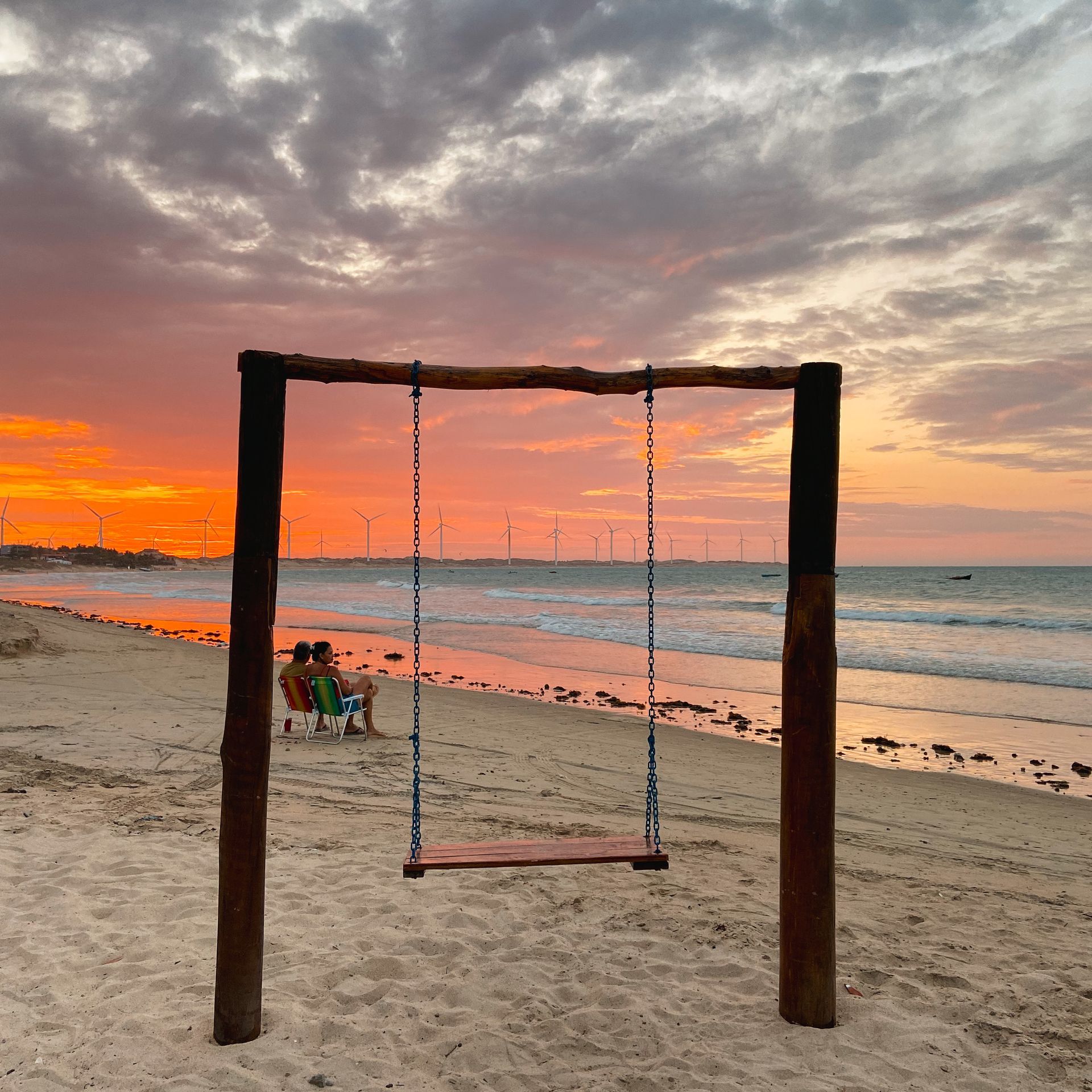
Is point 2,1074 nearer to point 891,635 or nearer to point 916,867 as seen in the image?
point 916,867

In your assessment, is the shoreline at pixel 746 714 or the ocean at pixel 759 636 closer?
the shoreline at pixel 746 714

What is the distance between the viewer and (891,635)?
80.8 ft

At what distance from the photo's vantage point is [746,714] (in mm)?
12164

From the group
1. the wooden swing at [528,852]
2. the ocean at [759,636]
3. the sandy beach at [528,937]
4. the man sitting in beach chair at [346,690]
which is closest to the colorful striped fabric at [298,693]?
the man sitting in beach chair at [346,690]

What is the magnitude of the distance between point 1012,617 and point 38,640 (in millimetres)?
32931

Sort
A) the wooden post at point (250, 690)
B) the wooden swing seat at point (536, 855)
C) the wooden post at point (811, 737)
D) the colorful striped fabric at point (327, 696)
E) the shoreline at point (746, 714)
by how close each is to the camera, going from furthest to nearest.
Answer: the colorful striped fabric at point (327, 696) < the shoreline at point (746, 714) < the wooden swing seat at point (536, 855) < the wooden post at point (811, 737) < the wooden post at point (250, 690)

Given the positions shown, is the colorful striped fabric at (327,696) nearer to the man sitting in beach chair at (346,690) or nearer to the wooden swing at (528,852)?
the man sitting in beach chair at (346,690)

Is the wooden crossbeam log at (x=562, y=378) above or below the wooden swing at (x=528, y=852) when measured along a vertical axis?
above

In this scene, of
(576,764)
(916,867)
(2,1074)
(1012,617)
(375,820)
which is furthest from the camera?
(1012,617)

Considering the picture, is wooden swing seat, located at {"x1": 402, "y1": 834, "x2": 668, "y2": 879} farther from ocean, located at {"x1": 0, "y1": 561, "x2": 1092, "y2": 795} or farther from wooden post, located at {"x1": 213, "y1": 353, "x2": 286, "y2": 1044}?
ocean, located at {"x1": 0, "y1": 561, "x2": 1092, "y2": 795}

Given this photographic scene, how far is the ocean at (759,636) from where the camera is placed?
12.9m

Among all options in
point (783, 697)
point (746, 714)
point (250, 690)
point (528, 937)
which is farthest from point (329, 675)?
point (783, 697)

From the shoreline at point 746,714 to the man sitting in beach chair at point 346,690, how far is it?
2.31 metres

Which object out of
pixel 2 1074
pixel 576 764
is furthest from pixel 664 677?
pixel 2 1074
